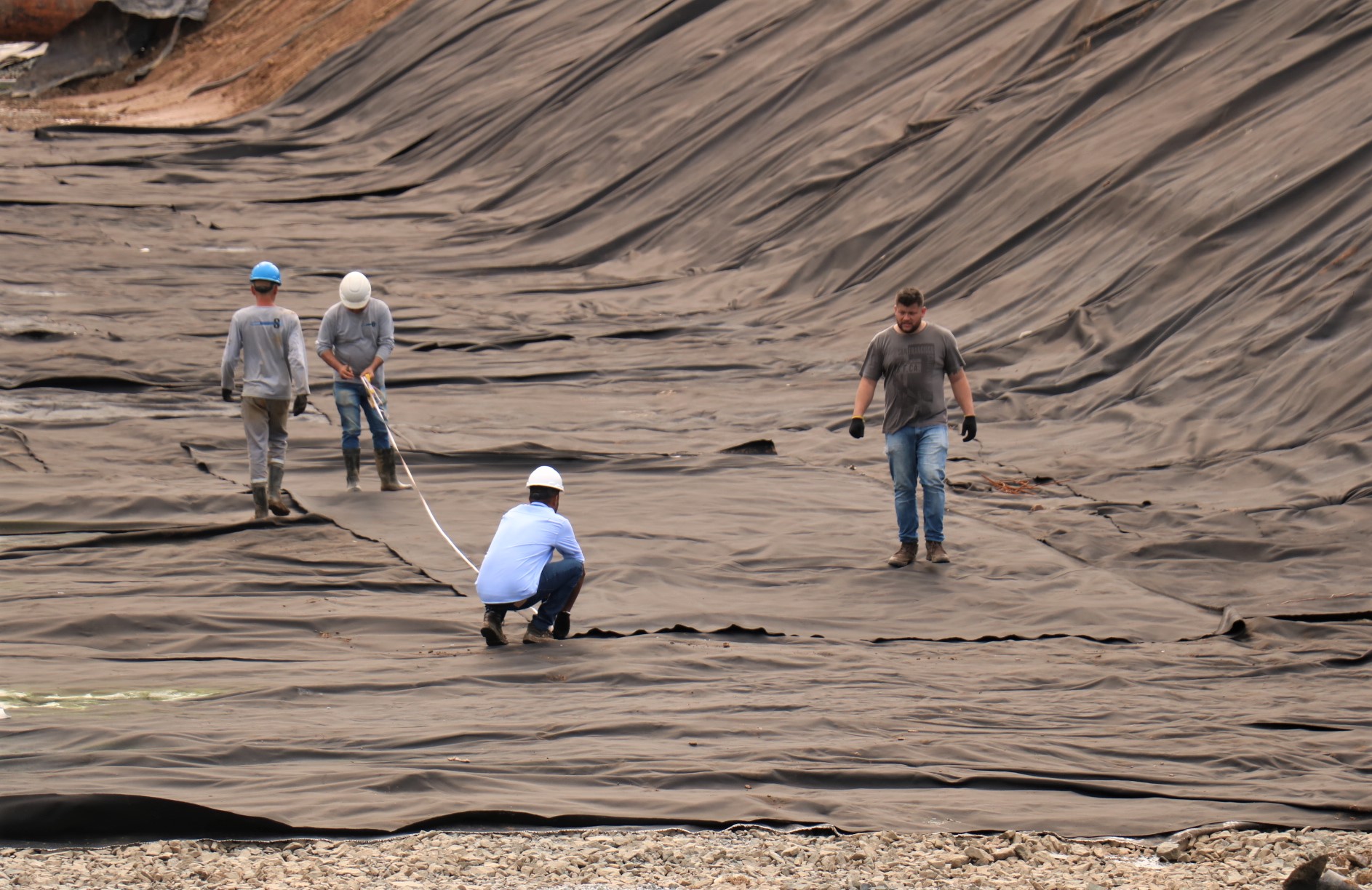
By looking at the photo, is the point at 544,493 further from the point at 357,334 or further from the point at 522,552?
the point at 357,334

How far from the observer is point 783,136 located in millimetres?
18656

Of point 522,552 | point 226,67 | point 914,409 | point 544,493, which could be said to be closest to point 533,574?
point 522,552

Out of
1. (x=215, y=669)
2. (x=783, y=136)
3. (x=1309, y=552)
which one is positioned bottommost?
(x=215, y=669)

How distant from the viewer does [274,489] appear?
9469 mm

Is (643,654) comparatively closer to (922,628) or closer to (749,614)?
(749,614)

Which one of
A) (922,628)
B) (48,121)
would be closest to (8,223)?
(48,121)

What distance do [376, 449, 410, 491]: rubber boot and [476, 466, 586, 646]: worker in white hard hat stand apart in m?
3.12

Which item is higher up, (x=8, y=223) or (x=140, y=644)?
(x=8, y=223)

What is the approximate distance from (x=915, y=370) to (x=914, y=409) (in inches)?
8.3

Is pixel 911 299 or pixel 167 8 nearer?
pixel 911 299

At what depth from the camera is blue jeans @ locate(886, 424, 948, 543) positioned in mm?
8477

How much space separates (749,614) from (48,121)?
2296cm

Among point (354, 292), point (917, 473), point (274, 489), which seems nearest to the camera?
point (917, 473)

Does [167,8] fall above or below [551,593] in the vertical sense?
above
